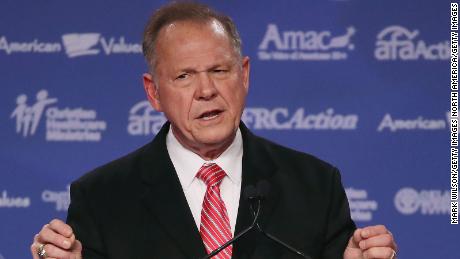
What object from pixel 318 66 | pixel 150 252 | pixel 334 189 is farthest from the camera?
pixel 318 66

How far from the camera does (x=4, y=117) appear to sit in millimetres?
4043

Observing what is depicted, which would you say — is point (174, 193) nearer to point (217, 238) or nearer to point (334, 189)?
point (217, 238)

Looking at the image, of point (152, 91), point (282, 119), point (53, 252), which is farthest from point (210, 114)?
point (282, 119)

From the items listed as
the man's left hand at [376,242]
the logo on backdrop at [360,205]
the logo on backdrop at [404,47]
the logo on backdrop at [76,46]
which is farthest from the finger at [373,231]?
the logo on backdrop at [76,46]

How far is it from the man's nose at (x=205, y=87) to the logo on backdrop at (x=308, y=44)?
1593mm

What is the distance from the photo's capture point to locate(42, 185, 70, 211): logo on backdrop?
4031 millimetres

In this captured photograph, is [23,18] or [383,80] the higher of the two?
[23,18]

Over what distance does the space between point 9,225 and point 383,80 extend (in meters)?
1.73

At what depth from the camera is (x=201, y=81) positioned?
2.41 meters

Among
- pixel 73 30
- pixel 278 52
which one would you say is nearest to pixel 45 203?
pixel 73 30

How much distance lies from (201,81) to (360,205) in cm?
176

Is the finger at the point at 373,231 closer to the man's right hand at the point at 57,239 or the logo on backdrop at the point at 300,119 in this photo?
the man's right hand at the point at 57,239

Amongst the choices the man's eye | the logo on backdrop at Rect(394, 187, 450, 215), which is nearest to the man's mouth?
the man's eye

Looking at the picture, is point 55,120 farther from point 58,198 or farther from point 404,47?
point 404,47
